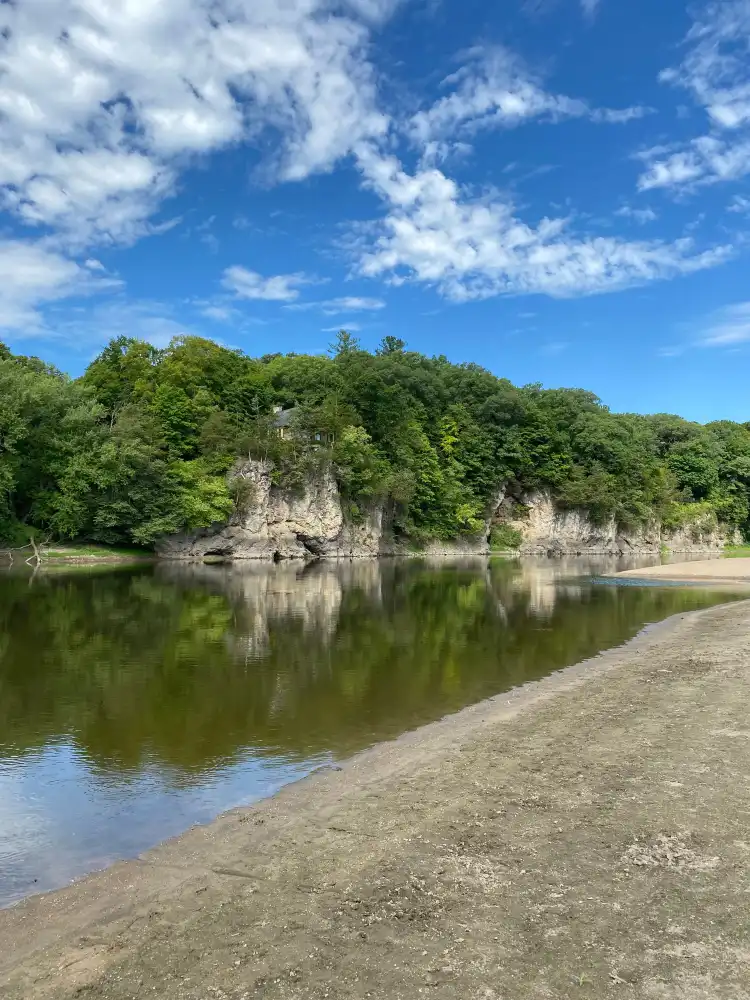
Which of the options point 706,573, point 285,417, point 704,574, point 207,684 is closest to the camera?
point 207,684

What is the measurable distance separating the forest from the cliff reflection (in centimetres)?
1875

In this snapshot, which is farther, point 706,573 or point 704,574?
point 706,573

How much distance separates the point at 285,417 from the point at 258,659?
52.3 m

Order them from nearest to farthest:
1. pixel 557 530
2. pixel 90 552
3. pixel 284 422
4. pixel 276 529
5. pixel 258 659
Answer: pixel 258 659
pixel 90 552
pixel 276 529
pixel 284 422
pixel 557 530

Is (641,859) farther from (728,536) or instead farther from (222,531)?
(728,536)

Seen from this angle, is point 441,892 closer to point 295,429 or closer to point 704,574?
point 704,574

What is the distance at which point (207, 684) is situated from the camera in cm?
1389

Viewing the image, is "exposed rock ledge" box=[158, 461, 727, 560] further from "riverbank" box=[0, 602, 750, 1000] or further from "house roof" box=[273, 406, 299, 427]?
"riverbank" box=[0, 602, 750, 1000]

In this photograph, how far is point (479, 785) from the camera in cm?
812

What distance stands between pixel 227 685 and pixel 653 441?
103m

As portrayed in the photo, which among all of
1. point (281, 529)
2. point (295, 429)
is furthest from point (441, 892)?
point (295, 429)

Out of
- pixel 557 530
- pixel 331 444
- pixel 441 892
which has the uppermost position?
pixel 331 444

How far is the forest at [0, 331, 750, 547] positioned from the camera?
52.1 m

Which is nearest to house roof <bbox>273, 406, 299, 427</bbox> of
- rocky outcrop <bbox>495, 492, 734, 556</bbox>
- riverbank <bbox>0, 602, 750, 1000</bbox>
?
rocky outcrop <bbox>495, 492, 734, 556</bbox>
